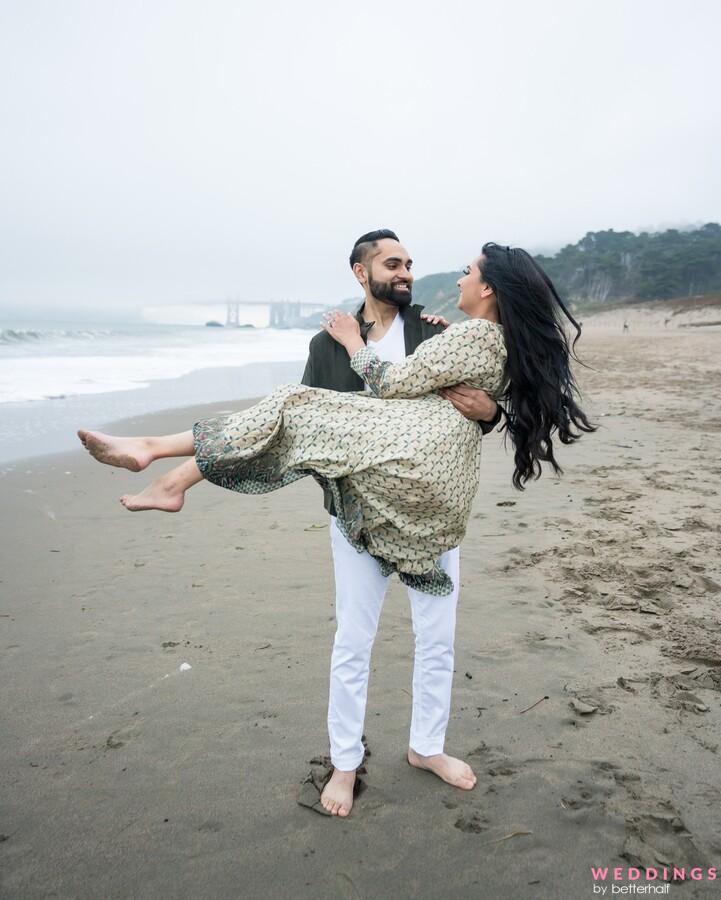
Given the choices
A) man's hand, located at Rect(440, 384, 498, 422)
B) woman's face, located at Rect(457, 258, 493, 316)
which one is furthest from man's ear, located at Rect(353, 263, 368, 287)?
man's hand, located at Rect(440, 384, 498, 422)

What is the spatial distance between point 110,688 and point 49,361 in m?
17.9

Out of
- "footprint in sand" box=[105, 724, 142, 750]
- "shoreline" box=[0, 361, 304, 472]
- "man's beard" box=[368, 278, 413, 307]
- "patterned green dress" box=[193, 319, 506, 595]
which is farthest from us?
"shoreline" box=[0, 361, 304, 472]

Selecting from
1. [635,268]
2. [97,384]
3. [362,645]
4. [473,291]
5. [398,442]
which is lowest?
[97,384]

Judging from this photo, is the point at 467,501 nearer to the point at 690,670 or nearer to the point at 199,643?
the point at 690,670

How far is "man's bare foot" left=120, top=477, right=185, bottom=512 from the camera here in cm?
228

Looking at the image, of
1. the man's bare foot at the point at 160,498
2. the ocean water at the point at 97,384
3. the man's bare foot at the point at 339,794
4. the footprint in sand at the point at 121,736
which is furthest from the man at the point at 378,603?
the ocean water at the point at 97,384

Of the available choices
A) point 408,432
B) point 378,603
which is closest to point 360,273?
point 408,432

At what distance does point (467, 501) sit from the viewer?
2180 millimetres

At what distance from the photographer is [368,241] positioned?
2.52m

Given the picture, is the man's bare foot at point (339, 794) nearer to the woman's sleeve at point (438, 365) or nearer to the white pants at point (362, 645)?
the white pants at point (362, 645)

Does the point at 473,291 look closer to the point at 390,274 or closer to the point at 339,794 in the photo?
the point at 390,274

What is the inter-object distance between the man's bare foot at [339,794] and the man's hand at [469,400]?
129 cm

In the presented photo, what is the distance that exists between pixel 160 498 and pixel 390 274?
3.70 ft

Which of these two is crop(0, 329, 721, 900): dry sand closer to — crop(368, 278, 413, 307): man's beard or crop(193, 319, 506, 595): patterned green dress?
crop(193, 319, 506, 595): patterned green dress
